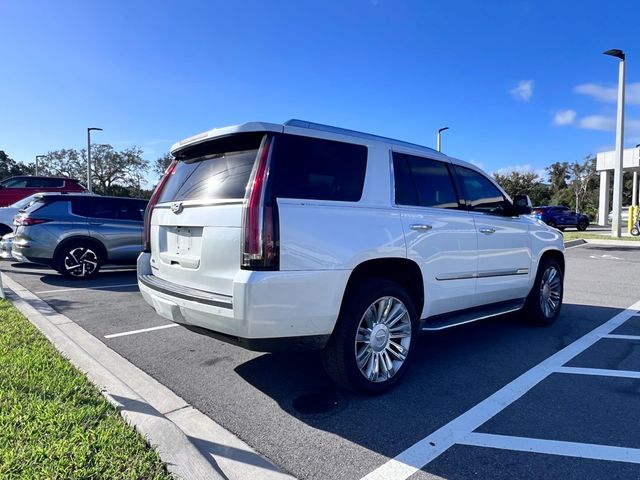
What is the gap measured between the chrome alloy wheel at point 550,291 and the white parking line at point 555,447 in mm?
3081

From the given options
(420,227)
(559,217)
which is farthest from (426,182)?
(559,217)

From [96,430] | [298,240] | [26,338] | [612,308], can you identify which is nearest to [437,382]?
[298,240]

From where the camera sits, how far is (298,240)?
3.11 meters

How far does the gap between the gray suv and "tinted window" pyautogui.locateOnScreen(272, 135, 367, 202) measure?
7.15 metres

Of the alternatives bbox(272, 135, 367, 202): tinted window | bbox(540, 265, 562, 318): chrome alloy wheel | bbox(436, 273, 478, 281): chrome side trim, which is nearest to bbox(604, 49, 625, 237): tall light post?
bbox(540, 265, 562, 318): chrome alloy wheel

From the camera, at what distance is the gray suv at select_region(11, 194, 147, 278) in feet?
28.4

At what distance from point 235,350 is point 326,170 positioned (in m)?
2.29

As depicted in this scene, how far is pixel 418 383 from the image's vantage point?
13.1 ft

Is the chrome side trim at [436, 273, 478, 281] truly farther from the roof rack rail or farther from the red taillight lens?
the red taillight lens

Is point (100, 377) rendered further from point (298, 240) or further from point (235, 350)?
point (298, 240)

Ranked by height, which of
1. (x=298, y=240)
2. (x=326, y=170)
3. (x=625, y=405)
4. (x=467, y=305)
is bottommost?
(x=625, y=405)

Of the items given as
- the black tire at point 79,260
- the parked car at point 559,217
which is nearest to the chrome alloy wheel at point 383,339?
the black tire at point 79,260

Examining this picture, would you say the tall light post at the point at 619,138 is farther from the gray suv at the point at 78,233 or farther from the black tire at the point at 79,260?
the black tire at the point at 79,260

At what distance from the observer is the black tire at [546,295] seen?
5.74m
